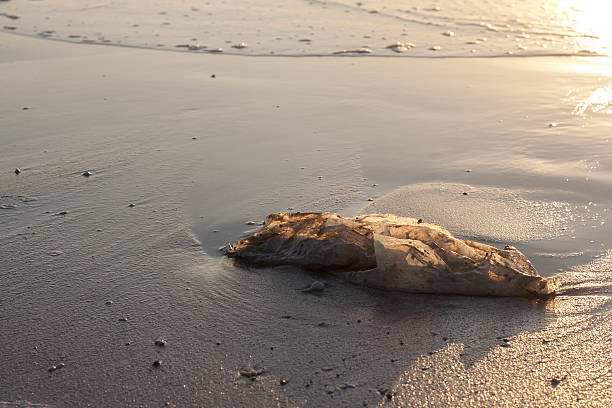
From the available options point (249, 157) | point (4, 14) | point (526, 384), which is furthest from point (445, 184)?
point (4, 14)


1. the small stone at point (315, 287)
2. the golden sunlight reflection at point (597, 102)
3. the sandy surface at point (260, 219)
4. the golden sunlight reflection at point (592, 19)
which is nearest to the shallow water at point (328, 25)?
the golden sunlight reflection at point (592, 19)

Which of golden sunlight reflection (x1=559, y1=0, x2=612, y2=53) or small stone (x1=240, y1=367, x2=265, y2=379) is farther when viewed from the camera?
golden sunlight reflection (x1=559, y1=0, x2=612, y2=53)

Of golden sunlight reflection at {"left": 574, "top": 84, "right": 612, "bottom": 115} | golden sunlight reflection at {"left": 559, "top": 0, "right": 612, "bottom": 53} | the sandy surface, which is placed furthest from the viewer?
golden sunlight reflection at {"left": 559, "top": 0, "right": 612, "bottom": 53}

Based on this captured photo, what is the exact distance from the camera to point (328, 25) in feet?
37.2

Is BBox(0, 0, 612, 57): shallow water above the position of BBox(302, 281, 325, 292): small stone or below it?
above

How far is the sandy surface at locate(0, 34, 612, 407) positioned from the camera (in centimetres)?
252

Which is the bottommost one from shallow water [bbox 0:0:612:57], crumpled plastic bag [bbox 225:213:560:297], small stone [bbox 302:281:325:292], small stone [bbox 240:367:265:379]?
small stone [bbox 240:367:265:379]

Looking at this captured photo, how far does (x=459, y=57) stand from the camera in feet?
30.1

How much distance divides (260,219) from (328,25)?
318 inches

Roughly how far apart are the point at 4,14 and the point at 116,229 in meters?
10.4

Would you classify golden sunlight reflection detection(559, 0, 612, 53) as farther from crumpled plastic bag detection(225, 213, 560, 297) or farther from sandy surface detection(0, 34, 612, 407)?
crumpled plastic bag detection(225, 213, 560, 297)

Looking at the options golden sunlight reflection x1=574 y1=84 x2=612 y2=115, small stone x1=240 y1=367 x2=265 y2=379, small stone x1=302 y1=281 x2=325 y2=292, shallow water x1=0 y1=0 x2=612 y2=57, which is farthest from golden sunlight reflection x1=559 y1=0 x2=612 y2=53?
small stone x1=240 y1=367 x2=265 y2=379

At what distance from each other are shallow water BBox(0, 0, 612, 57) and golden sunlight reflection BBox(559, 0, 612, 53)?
0.02 meters

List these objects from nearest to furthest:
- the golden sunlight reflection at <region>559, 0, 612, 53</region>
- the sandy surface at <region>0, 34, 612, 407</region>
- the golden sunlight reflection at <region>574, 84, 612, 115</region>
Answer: the sandy surface at <region>0, 34, 612, 407</region>
the golden sunlight reflection at <region>574, 84, 612, 115</region>
the golden sunlight reflection at <region>559, 0, 612, 53</region>
